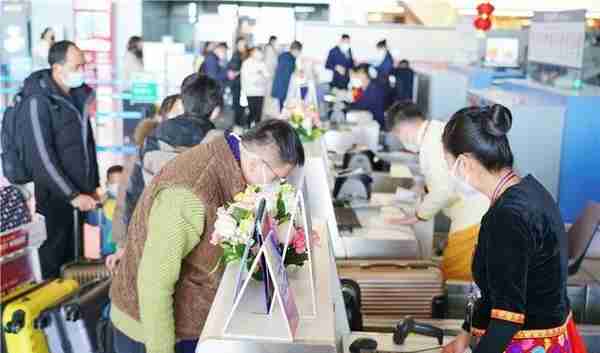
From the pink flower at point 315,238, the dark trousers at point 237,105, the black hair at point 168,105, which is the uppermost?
the black hair at point 168,105

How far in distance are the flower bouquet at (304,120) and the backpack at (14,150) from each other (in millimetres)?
1489

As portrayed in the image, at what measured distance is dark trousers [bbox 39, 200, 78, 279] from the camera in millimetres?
4344

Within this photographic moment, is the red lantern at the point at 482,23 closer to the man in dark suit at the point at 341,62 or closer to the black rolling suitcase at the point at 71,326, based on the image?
the man in dark suit at the point at 341,62

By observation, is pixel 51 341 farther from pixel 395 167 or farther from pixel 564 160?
pixel 564 160

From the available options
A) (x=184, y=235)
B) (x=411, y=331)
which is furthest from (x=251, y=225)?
(x=411, y=331)

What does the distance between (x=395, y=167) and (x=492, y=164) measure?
14.7ft

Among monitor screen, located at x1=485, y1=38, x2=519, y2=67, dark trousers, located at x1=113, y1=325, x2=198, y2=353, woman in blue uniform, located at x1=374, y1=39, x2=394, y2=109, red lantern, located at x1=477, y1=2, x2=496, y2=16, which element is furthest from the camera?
monitor screen, located at x1=485, y1=38, x2=519, y2=67

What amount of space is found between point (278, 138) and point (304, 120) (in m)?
3.11

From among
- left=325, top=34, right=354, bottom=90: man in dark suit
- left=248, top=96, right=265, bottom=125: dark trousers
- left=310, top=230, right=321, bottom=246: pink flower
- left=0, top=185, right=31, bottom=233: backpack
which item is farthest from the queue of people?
left=325, top=34, right=354, bottom=90: man in dark suit

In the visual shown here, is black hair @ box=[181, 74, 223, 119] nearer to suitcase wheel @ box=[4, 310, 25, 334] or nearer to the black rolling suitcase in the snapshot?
the black rolling suitcase

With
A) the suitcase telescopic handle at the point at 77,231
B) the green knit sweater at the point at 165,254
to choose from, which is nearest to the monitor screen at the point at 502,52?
the suitcase telescopic handle at the point at 77,231

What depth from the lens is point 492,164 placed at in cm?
199

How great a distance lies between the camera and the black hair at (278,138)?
84.0 inches

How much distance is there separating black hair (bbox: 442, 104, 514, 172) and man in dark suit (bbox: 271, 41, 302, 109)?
9.91 m
